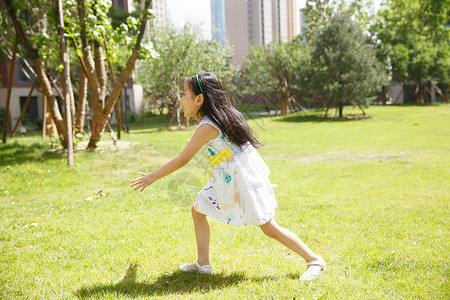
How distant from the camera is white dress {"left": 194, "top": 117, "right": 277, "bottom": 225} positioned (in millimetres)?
3061

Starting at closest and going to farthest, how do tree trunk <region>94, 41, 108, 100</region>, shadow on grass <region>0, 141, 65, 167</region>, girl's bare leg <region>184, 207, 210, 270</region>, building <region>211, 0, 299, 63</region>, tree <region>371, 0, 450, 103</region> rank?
girl's bare leg <region>184, 207, 210, 270</region>
shadow on grass <region>0, 141, 65, 167</region>
tree trunk <region>94, 41, 108, 100</region>
tree <region>371, 0, 450, 103</region>
building <region>211, 0, 299, 63</region>

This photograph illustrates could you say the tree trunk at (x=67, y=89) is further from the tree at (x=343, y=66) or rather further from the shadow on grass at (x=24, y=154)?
the tree at (x=343, y=66)

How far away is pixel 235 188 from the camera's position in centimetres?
311

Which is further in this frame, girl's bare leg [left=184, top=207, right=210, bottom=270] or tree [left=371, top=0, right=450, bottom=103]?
tree [left=371, top=0, right=450, bottom=103]

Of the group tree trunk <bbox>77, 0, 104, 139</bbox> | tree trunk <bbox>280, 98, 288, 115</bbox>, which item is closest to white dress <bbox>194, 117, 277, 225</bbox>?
tree trunk <bbox>77, 0, 104, 139</bbox>

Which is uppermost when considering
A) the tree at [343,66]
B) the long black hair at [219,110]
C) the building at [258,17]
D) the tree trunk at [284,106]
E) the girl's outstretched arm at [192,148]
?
the building at [258,17]

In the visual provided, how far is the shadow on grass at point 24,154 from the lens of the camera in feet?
30.3

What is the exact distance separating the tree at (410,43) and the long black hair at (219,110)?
1444 inches

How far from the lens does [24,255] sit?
3.82m

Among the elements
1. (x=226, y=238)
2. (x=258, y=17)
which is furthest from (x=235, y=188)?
(x=258, y=17)

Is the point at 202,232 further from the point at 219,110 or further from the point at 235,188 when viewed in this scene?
the point at 219,110

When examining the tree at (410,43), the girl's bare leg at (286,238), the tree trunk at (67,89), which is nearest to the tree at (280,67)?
the tree at (410,43)

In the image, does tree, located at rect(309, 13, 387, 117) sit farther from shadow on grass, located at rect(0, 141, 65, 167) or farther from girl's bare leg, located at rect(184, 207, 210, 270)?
girl's bare leg, located at rect(184, 207, 210, 270)

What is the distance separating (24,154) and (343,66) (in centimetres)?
1851
